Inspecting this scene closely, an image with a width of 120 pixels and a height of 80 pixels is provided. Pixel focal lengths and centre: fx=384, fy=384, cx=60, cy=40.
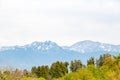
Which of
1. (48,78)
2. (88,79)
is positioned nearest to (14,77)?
(48,78)

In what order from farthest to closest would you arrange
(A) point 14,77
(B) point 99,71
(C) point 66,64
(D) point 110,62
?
(C) point 66,64
(A) point 14,77
(D) point 110,62
(B) point 99,71

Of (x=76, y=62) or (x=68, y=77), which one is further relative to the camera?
(x=76, y=62)

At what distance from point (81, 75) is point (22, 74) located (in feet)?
150

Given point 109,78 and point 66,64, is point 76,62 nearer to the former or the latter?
point 66,64

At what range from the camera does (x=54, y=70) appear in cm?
15875

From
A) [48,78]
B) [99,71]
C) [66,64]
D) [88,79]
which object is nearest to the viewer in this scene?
[88,79]

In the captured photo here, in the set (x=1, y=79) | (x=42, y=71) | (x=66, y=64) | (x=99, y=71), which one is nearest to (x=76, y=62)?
(x=66, y=64)

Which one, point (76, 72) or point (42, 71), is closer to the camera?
point (76, 72)

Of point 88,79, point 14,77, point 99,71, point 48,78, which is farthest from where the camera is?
point 48,78

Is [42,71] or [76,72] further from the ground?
[42,71]

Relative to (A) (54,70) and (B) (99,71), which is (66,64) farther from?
(B) (99,71)

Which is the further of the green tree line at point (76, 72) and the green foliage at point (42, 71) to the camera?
the green foliage at point (42, 71)

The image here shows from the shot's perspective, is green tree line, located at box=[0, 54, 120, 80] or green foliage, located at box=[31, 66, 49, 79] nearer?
green tree line, located at box=[0, 54, 120, 80]

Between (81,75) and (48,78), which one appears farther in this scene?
(48,78)
